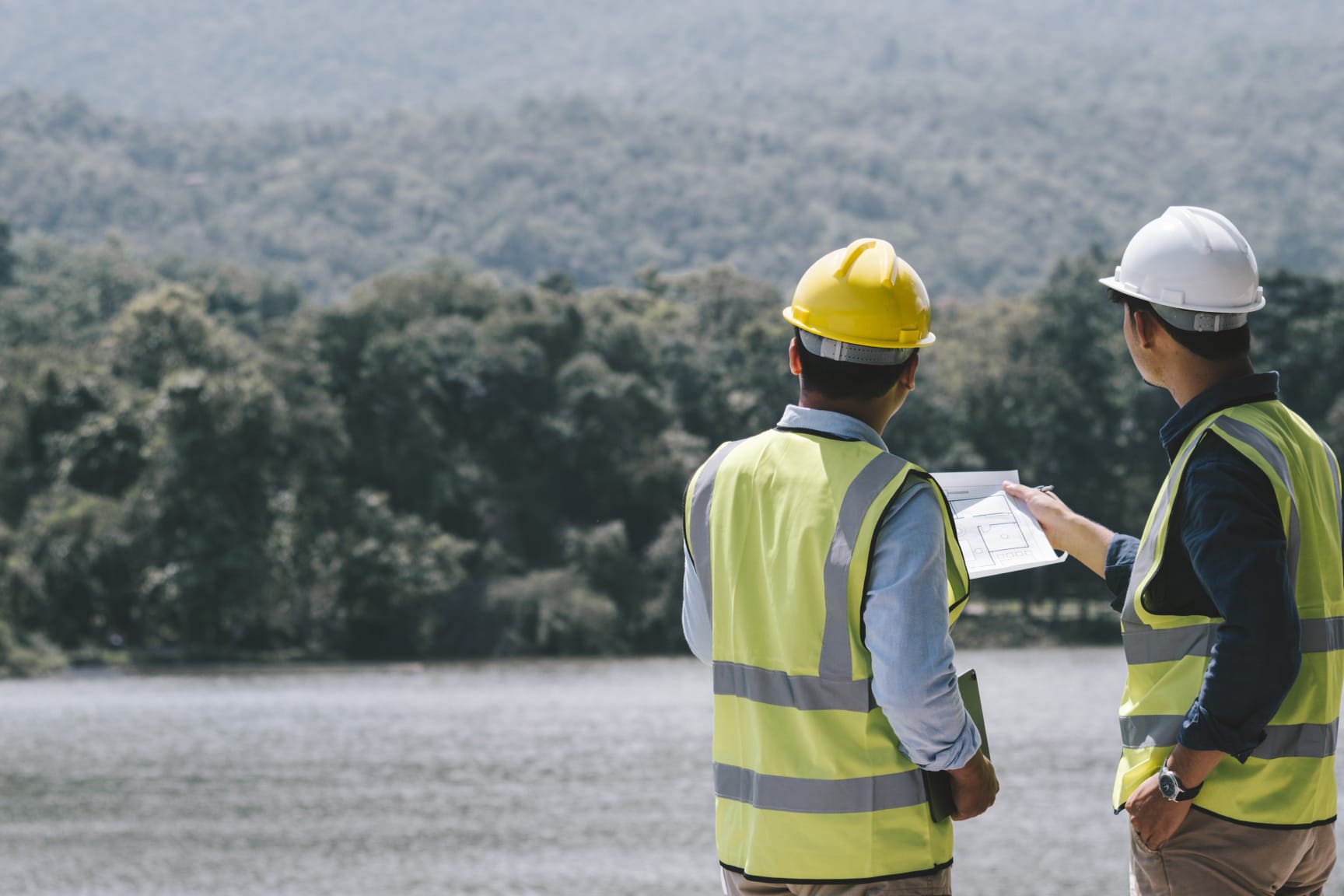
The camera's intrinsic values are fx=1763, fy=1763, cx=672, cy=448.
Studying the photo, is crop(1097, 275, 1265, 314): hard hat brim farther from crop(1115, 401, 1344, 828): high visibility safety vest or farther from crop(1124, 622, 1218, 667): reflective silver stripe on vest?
crop(1124, 622, 1218, 667): reflective silver stripe on vest

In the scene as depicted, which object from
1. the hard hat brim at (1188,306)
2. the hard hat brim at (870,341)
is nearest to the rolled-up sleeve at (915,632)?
the hard hat brim at (870,341)

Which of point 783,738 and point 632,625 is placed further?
point 632,625

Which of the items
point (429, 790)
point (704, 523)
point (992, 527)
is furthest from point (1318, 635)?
point (429, 790)

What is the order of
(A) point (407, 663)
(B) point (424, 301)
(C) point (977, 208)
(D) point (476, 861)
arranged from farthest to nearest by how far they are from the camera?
1. (C) point (977, 208)
2. (B) point (424, 301)
3. (A) point (407, 663)
4. (D) point (476, 861)

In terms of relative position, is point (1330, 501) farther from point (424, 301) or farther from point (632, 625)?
point (424, 301)

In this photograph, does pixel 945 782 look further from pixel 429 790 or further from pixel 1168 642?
pixel 429 790

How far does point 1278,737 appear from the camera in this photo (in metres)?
3.40

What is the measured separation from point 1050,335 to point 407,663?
2615cm

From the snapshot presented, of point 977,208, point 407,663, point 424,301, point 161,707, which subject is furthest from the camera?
point 977,208

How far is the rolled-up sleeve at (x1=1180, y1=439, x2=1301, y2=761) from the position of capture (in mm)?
3219

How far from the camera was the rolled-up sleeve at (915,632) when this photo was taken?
3205mm

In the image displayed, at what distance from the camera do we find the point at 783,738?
10.9 ft

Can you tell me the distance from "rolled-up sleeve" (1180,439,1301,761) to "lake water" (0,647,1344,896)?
13971 millimetres

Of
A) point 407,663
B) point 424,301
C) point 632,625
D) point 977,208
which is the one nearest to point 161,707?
point 407,663
